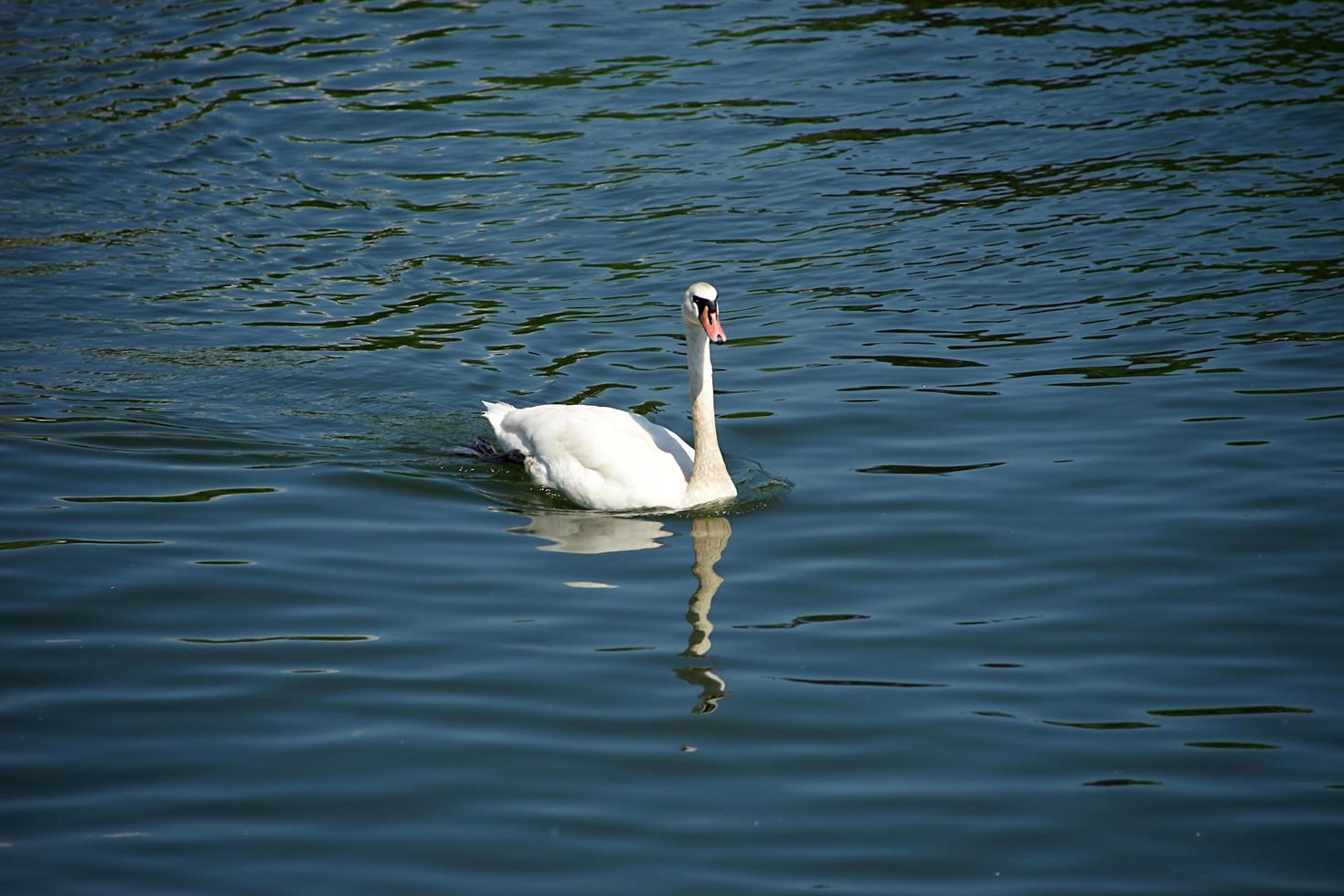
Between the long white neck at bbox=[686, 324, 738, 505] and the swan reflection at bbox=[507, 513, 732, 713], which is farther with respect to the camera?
the long white neck at bbox=[686, 324, 738, 505]

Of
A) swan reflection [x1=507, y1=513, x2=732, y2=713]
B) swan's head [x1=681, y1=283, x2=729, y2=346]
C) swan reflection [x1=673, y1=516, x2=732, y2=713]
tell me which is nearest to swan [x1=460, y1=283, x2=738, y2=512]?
swan's head [x1=681, y1=283, x2=729, y2=346]

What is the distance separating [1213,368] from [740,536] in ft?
14.7

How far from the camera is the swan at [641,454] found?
9789mm

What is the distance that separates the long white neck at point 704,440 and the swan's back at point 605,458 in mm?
120

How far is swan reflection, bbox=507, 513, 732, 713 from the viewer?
333 inches

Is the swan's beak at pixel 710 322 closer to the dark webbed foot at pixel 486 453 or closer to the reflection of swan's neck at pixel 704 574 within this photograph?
the reflection of swan's neck at pixel 704 574

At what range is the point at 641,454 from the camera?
389 inches

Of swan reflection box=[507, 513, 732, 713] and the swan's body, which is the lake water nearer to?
swan reflection box=[507, 513, 732, 713]

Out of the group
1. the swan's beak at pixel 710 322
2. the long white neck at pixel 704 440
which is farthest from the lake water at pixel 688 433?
the swan's beak at pixel 710 322

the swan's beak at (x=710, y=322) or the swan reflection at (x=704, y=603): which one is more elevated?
the swan's beak at (x=710, y=322)

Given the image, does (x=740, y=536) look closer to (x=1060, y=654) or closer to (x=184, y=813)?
(x=1060, y=654)

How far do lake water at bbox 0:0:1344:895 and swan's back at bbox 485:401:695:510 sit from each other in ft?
0.72

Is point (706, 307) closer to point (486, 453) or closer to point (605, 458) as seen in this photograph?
point (605, 458)

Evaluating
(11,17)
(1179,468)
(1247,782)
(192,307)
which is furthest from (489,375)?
Answer: (11,17)
